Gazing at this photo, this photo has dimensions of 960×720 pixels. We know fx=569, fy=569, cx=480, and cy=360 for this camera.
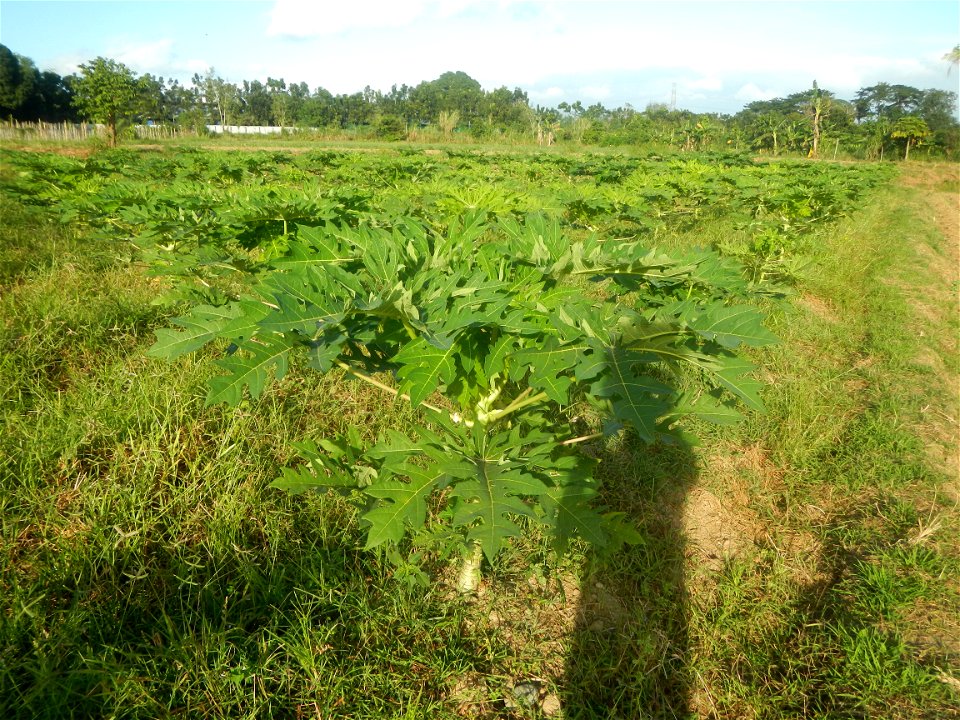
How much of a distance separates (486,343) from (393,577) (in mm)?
1018

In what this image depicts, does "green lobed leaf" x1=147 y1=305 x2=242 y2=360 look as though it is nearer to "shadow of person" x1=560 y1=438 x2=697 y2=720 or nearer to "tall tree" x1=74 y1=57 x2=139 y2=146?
"shadow of person" x1=560 y1=438 x2=697 y2=720

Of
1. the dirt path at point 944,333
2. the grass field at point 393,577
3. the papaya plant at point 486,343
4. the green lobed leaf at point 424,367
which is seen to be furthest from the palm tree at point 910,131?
the green lobed leaf at point 424,367

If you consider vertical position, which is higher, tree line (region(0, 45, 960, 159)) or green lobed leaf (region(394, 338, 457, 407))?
tree line (region(0, 45, 960, 159))

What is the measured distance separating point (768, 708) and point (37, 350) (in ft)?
12.0

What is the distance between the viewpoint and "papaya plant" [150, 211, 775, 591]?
1301 millimetres

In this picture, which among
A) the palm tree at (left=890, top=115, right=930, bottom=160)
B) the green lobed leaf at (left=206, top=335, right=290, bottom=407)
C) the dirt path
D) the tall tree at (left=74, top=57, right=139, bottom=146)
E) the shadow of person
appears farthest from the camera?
the palm tree at (left=890, top=115, right=930, bottom=160)

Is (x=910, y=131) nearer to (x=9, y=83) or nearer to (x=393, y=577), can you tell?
(x=393, y=577)

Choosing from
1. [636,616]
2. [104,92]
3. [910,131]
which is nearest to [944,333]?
[636,616]

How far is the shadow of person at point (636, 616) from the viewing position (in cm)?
190

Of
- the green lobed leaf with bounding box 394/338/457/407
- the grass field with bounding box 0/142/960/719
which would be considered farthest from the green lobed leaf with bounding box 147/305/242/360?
the grass field with bounding box 0/142/960/719

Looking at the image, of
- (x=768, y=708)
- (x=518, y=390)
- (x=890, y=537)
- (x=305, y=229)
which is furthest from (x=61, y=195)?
(x=890, y=537)

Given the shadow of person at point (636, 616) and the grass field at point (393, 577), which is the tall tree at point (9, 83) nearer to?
the grass field at point (393, 577)

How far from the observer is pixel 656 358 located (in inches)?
54.6

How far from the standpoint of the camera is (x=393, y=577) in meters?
2.10
